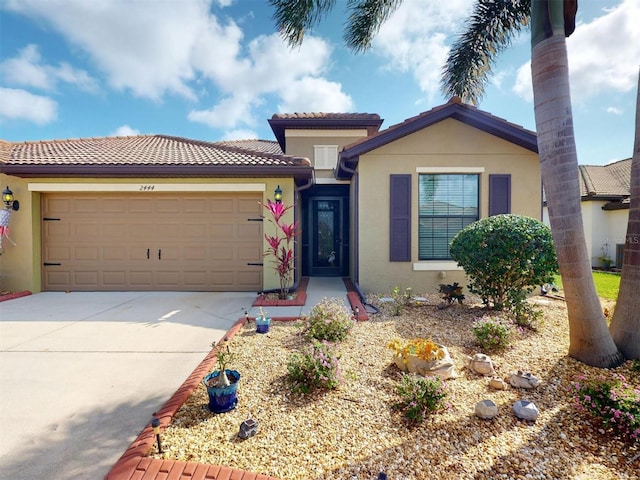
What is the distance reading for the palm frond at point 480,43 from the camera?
6.71 m

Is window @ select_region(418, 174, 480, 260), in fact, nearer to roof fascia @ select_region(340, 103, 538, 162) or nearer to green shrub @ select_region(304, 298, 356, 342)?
roof fascia @ select_region(340, 103, 538, 162)

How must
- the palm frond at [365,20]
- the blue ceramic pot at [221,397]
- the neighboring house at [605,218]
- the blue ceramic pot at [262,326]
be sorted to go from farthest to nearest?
the neighboring house at [605,218] < the palm frond at [365,20] < the blue ceramic pot at [262,326] < the blue ceramic pot at [221,397]

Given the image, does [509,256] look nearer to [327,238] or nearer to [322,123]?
[327,238]

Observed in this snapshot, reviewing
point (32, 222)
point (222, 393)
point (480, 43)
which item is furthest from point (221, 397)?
point (480, 43)

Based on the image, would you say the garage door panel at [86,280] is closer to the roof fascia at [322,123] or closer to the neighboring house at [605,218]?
the roof fascia at [322,123]

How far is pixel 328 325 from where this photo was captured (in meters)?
4.36

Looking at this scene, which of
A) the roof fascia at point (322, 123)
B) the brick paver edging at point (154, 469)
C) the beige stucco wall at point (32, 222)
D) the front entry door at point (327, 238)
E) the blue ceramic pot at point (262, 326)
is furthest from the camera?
the roof fascia at point (322, 123)

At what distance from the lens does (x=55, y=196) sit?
782cm

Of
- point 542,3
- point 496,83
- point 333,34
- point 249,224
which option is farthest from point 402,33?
point 249,224

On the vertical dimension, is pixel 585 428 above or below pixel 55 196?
below

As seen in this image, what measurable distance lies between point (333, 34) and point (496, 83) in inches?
191

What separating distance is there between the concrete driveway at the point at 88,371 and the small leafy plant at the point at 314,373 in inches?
53.0

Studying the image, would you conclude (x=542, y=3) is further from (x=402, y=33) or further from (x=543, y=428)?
(x=402, y=33)

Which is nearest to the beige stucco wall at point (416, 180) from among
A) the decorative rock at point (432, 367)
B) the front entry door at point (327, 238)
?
the front entry door at point (327, 238)
